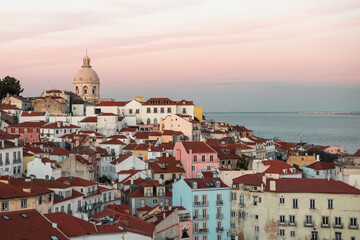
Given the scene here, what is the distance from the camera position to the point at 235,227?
138 ft

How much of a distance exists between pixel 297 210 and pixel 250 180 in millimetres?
4451

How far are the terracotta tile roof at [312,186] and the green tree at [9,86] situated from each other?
72669 millimetres

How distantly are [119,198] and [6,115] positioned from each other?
4396 centimetres

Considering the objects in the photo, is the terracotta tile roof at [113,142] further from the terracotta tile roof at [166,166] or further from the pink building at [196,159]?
the pink building at [196,159]

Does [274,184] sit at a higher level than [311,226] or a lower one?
higher

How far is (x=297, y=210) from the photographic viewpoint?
131ft

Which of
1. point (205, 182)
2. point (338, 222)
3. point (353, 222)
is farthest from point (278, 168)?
point (353, 222)

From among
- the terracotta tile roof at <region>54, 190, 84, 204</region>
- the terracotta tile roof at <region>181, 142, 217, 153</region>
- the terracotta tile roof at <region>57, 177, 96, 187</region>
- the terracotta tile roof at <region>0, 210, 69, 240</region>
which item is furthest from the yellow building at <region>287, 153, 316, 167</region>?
the terracotta tile roof at <region>0, 210, 69, 240</region>

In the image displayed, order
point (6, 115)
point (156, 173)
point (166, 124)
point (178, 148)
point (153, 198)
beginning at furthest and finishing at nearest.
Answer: point (6, 115) → point (166, 124) → point (178, 148) → point (156, 173) → point (153, 198)

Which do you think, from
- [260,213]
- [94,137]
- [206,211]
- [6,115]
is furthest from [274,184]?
[6,115]

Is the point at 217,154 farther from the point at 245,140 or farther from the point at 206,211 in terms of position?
the point at 245,140

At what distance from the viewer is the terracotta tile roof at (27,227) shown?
81.7 ft

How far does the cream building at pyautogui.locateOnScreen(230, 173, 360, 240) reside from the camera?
39.2m

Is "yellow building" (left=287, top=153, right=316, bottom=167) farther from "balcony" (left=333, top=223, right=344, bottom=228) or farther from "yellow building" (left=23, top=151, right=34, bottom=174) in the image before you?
"yellow building" (left=23, top=151, right=34, bottom=174)
